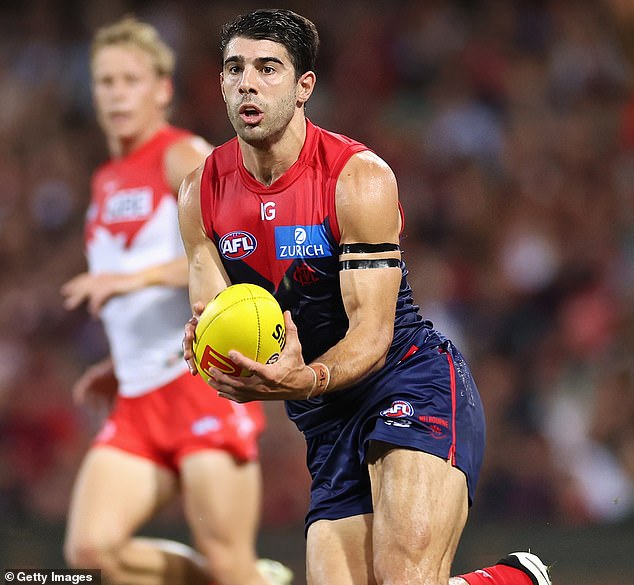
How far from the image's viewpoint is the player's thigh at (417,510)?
12.5 ft

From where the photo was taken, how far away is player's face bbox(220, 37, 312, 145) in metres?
3.92

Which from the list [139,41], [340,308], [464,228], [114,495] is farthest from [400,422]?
[464,228]

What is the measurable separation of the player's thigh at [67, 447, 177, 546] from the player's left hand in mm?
2030

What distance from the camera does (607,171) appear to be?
9.79 metres

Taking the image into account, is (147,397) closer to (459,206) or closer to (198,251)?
(198,251)

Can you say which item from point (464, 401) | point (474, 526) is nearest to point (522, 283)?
point (474, 526)

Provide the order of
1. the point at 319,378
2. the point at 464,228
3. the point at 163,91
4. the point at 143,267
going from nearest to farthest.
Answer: the point at 319,378 → the point at 143,267 → the point at 163,91 → the point at 464,228

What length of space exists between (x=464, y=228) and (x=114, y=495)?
197 inches

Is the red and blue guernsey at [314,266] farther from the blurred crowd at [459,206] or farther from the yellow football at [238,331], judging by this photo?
the blurred crowd at [459,206]

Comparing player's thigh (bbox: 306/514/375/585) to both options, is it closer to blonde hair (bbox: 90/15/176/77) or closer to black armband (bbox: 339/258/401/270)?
black armband (bbox: 339/258/401/270)

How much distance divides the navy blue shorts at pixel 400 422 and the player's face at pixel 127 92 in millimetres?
2424

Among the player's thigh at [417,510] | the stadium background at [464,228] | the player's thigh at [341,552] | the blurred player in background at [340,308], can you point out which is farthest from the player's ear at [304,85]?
the stadium background at [464,228]

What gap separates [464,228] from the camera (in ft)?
31.9

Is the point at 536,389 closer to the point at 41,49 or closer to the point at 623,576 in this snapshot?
the point at 623,576
